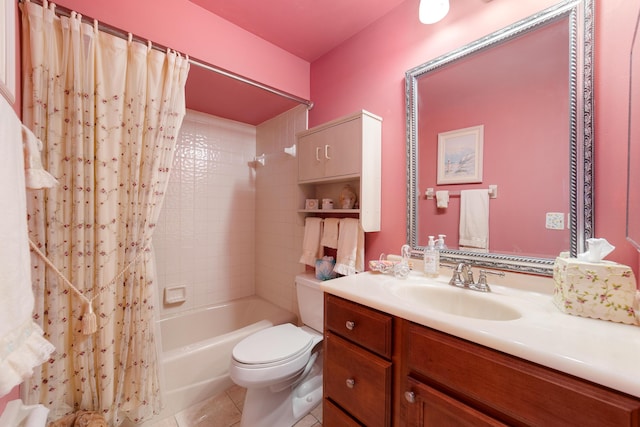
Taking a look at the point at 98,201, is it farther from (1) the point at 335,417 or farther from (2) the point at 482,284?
(2) the point at 482,284

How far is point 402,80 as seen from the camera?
1417 mm

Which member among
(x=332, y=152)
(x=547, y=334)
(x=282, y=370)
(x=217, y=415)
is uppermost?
(x=332, y=152)

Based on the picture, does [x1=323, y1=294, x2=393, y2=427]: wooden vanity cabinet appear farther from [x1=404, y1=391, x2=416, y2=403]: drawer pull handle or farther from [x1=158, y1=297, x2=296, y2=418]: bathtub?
[x1=158, y1=297, x2=296, y2=418]: bathtub

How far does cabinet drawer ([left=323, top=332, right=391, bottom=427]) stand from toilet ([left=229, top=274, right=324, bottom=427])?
0.29 metres

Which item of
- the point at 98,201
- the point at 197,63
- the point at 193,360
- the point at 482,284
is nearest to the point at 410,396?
the point at 482,284

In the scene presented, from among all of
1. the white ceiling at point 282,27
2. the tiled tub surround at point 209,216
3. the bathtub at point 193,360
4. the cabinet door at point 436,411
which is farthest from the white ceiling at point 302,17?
the bathtub at point 193,360

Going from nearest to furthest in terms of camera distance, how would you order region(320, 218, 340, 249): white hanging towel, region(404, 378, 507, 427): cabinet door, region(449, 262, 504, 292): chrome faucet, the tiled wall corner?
region(404, 378, 507, 427): cabinet door, region(449, 262, 504, 292): chrome faucet, region(320, 218, 340, 249): white hanging towel, the tiled wall corner

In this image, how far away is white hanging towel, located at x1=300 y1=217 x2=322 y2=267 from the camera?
5.74 ft

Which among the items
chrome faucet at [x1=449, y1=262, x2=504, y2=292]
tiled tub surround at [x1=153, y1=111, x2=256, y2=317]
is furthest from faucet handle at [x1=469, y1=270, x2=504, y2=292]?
tiled tub surround at [x1=153, y1=111, x2=256, y2=317]

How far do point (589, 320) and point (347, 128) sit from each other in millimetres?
1271

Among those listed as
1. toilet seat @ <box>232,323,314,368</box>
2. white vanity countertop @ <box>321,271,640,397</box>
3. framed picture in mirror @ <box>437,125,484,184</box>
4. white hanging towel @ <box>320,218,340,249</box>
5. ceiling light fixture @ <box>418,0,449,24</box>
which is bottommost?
toilet seat @ <box>232,323,314,368</box>

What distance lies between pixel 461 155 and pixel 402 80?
580 mm

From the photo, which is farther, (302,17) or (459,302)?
(302,17)

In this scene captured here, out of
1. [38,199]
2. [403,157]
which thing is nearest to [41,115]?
[38,199]
